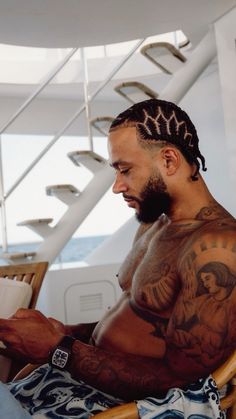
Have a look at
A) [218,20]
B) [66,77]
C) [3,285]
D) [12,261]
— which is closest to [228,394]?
[3,285]

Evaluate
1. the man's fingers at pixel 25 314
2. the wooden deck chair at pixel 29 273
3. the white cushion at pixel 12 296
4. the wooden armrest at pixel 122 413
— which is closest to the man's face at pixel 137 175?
the man's fingers at pixel 25 314

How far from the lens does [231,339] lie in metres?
0.91

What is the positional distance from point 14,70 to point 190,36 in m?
1.88

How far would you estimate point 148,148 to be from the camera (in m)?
1.15

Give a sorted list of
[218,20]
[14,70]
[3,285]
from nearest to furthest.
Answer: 1. [3,285]
2. [218,20]
3. [14,70]

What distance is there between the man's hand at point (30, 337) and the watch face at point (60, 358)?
0.02 metres

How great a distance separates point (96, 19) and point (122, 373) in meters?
2.69

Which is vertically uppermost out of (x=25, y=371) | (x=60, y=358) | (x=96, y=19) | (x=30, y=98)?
(x=96, y=19)

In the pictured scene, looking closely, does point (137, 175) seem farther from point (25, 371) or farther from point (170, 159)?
point (25, 371)

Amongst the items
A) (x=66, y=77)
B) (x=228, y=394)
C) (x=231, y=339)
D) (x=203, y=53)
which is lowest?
(x=228, y=394)

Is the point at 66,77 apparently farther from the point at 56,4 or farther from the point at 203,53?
the point at 56,4

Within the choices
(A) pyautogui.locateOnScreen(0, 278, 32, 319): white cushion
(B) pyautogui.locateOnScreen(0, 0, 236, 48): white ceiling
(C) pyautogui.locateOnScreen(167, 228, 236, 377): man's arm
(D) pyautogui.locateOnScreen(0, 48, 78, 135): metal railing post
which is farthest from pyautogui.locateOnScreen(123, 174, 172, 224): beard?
(D) pyautogui.locateOnScreen(0, 48, 78, 135): metal railing post

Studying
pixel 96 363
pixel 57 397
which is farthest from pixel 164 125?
pixel 57 397

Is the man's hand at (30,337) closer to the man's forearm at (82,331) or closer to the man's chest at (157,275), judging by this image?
the man's chest at (157,275)
